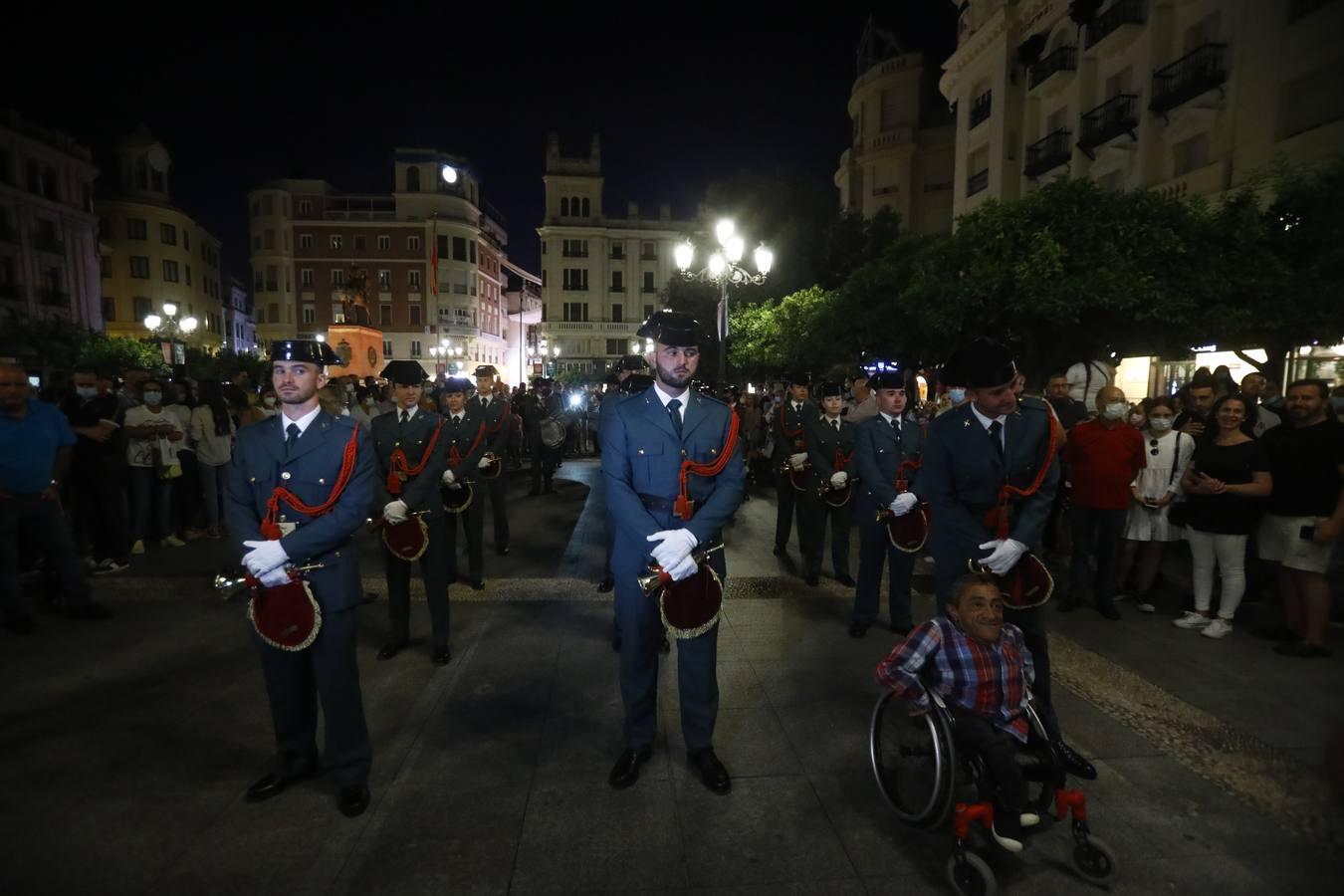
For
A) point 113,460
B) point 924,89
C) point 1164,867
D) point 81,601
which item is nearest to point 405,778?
point 1164,867

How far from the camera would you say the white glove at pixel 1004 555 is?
140 inches

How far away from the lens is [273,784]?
3482mm

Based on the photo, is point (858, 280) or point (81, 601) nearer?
point (81, 601)

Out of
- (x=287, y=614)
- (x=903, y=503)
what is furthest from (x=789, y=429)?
(x=287, y=614)

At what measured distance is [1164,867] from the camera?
9.64 ft

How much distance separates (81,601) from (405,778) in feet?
14.9

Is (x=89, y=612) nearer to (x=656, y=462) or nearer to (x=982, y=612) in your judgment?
(x=656, y=462)

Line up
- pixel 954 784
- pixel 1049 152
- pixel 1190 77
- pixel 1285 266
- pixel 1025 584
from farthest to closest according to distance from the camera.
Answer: pixel 1049 152 < pixel 1190 77 < pixel 1285 266 < pixel 1025 584 < pixel 954 784

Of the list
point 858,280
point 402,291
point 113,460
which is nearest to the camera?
point 113,460

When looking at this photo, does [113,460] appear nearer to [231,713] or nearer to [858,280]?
[231,713]

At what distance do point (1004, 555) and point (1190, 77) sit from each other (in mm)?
23258

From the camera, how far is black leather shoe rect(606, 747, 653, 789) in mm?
3545

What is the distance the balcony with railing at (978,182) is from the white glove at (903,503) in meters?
28.3

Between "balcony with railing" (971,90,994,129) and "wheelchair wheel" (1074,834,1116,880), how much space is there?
32309 mm
